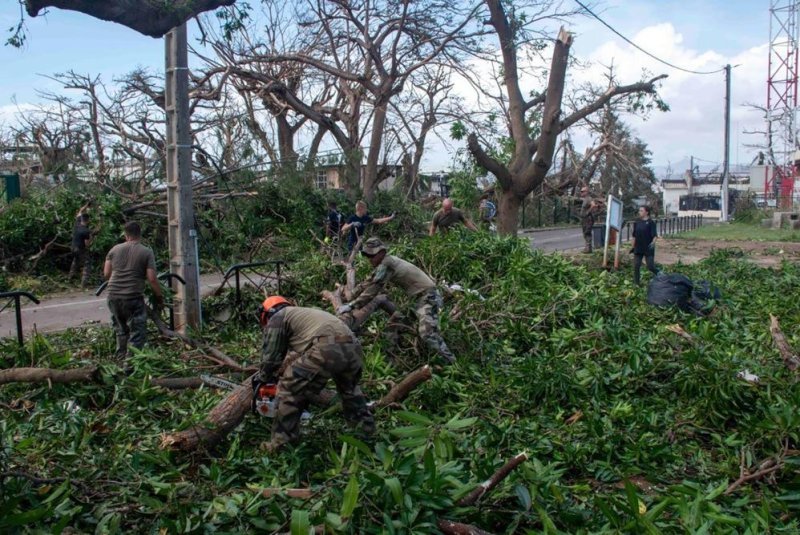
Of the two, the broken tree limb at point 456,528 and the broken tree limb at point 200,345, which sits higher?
the broken tree limb at point 200,345

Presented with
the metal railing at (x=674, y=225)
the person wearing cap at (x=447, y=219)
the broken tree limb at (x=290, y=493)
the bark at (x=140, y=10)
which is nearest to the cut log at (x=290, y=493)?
the broken tree limb at (x=290, y=493)

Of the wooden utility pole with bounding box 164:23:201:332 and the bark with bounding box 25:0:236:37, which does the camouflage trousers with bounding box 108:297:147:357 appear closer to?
the wooden utility pole with bounding box 164:23:201:332

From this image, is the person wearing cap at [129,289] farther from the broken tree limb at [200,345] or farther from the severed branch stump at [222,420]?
the severed branch stump at [222,420]

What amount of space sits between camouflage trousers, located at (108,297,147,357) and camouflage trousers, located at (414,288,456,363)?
2848mm

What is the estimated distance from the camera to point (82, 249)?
12758mm

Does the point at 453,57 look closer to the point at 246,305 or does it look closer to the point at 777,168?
the point at 246,305

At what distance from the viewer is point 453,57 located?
1858cm

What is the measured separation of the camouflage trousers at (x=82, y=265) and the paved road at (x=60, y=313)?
0.62 metres

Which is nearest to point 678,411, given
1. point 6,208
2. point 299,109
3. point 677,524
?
point 677,524

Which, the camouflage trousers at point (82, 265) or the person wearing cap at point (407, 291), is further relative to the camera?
the camouflage trousers at point (82, 265)

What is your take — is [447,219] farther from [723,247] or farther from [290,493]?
[723,247]

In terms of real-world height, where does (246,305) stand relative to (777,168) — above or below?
below

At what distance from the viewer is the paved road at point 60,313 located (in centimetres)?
927

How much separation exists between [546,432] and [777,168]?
46.1 metres
